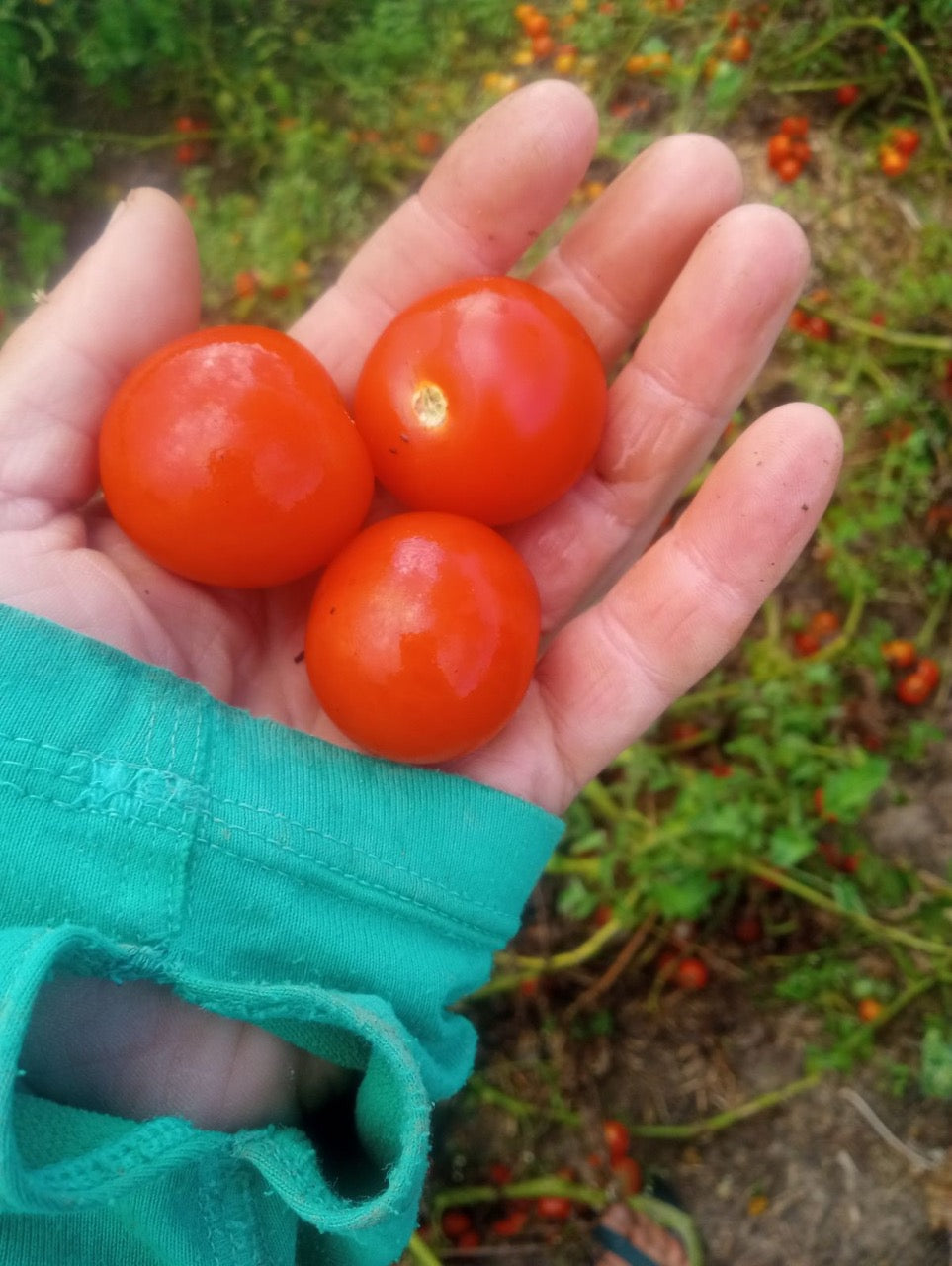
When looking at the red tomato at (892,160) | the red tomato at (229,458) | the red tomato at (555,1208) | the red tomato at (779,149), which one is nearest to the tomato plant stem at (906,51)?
the red tomato at (892,160)

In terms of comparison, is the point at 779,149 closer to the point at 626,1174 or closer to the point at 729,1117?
the point at 729,1117

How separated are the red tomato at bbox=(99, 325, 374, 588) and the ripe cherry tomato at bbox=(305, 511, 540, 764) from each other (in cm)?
11

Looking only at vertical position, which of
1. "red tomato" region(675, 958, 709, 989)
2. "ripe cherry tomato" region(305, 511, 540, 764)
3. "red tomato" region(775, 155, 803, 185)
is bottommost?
"red tomato" region(675, 958, 709, 989)

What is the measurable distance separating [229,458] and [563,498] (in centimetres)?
69

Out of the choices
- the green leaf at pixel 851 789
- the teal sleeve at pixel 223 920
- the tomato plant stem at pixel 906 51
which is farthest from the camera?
the tomato plant stem at pixel 906 51

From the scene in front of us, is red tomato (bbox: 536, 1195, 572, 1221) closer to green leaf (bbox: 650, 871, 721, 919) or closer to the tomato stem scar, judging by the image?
green leaf (bbox: 650, 871, 721, 919)

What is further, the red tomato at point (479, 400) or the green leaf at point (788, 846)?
the green leaf at point (788, 846)

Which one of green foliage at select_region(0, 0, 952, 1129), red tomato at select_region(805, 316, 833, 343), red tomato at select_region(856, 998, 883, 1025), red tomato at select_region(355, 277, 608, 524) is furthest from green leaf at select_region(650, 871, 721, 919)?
red tomato at select_region(805, 316, 833, 343)

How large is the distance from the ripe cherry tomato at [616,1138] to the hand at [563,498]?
1.10 meters

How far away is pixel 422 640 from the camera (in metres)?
1.52

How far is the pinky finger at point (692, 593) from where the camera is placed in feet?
5.64

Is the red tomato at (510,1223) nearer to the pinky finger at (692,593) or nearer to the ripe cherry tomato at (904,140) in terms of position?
the pinky finger at (692,593)

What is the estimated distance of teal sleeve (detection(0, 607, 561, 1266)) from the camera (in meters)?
1.36

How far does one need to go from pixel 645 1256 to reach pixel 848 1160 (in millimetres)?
541
